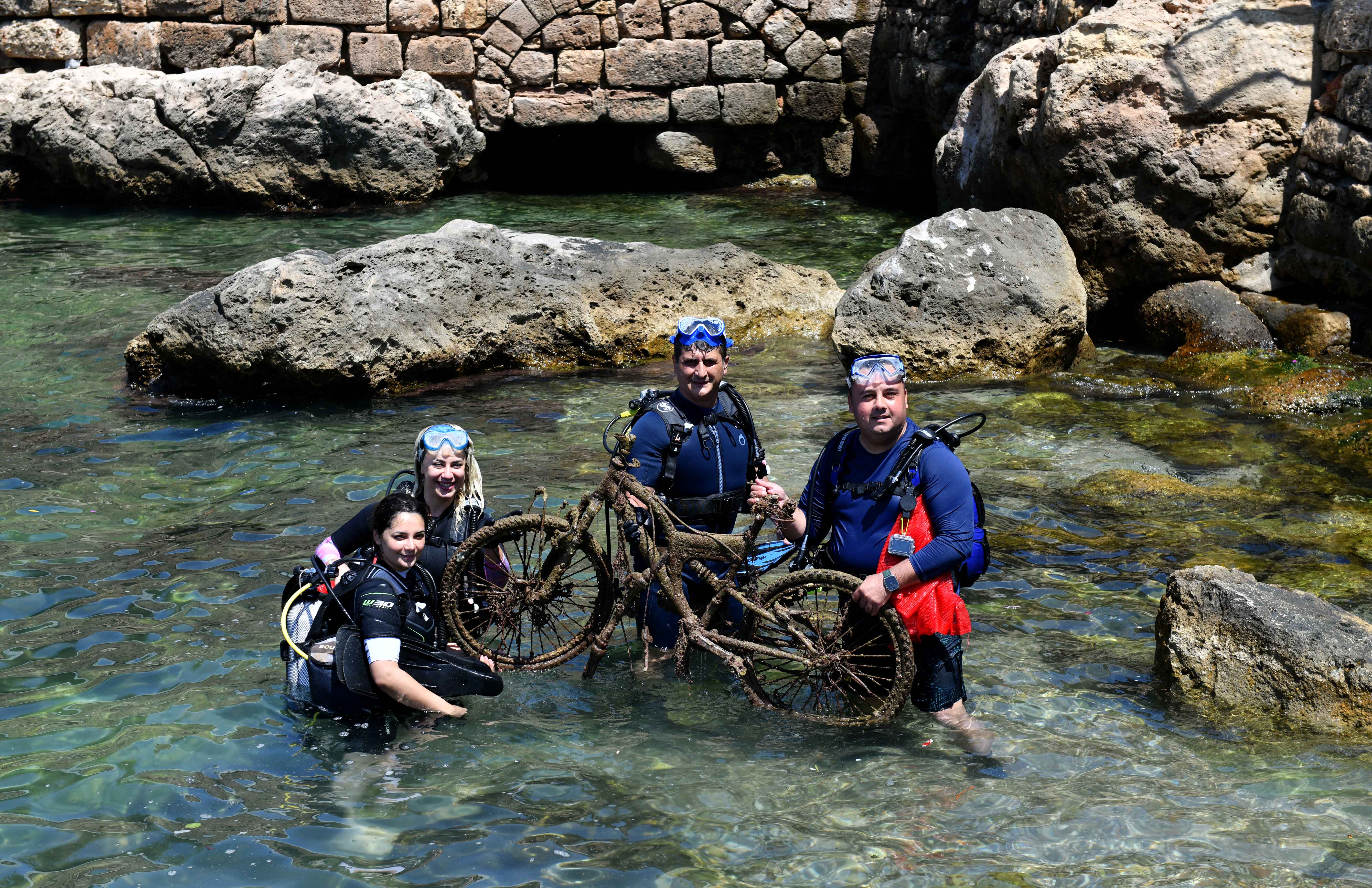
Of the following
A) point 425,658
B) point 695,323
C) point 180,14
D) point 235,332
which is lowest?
point 425,658

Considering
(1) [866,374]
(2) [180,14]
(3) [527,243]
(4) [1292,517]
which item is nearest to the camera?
(1) [866,374]

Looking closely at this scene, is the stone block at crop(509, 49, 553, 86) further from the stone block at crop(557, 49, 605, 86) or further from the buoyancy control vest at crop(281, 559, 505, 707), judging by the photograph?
the buoyancy control vest at crop(281, 559, 505, 707)

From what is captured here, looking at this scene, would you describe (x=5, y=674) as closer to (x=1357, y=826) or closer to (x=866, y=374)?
(x=866, y=374)

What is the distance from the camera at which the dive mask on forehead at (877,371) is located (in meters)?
4.48

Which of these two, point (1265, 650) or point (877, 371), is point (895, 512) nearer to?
point (877, 371)

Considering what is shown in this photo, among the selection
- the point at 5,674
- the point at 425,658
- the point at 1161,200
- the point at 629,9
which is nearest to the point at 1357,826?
the point at 425,658

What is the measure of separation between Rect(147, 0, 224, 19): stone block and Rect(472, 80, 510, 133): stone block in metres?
3.33

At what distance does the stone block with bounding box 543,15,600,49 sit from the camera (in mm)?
16531

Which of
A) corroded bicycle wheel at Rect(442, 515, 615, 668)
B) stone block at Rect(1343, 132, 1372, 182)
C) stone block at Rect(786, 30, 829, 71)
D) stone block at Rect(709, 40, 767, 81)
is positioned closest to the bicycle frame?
corroded bicycle wheel at Rect(442, 515, 615, 668)

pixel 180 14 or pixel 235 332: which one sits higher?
pixel 180 14

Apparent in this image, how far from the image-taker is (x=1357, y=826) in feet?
13.2

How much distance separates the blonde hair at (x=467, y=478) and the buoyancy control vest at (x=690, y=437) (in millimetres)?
667

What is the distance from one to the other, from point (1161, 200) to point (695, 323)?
6.73 meters

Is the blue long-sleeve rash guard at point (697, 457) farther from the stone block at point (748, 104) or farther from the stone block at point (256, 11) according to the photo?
the stone block at point (256, 11)
